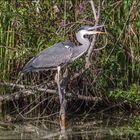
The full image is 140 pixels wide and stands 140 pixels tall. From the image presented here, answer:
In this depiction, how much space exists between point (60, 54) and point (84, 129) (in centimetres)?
109

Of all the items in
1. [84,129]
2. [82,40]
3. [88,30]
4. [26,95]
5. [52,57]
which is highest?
[88,30]

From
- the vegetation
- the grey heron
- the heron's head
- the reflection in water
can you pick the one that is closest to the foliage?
the vegetation

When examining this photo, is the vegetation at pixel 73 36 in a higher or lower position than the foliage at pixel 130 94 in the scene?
higher

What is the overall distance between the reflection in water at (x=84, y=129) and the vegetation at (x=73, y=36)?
41 centimetres

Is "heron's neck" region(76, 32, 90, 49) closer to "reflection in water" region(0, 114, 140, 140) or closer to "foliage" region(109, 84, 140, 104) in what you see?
"foliage" region(109, 84, 140, 104)

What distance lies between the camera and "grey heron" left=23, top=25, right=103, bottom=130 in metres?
8.58

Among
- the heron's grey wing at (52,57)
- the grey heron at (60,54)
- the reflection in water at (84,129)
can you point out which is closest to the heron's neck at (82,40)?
the grey heron at (60,54)

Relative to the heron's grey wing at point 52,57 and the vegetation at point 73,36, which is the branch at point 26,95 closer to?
the vegetation at point 73,36

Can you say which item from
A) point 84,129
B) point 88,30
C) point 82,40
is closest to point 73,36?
point 82,40

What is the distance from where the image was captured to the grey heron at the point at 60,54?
858 cm

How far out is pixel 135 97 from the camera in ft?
28.8

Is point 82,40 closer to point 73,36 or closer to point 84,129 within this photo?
point 73,36

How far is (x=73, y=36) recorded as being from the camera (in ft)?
31.0

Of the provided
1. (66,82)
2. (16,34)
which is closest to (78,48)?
(66,82)
